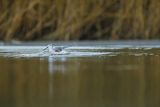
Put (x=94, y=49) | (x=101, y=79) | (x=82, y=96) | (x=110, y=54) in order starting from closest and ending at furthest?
(x=82, y=96) < (x=101, y=79) < (x=110, y=54) < (x=94, y=49)

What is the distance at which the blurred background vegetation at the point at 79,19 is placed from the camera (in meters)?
10.8

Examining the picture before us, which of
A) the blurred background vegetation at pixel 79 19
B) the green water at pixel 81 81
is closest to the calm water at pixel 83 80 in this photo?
the green water at pixel 81 81

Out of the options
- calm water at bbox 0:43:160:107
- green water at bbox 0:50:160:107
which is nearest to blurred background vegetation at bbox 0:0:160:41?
calm water at bbox 0:43:160:107

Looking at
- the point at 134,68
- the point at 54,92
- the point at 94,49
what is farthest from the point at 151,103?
the point at 94,49

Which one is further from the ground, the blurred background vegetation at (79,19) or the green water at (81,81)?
the blurred background vegetation at (79,19)

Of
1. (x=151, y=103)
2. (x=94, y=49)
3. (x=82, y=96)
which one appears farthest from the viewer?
(x=94, y=49)

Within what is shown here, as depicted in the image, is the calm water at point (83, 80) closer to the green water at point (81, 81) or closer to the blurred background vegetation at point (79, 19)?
the green water at point (81, 81)

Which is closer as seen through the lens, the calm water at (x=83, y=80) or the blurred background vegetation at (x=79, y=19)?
the calm water at (x=83, y=80)

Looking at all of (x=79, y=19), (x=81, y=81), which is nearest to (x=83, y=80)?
(x=81, y=81)

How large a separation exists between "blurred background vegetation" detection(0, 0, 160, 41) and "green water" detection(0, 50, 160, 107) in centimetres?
294

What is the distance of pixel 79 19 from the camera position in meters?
10.9

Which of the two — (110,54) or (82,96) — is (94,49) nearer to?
(110,54)

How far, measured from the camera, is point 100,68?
670cm

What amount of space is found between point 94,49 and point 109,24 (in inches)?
91.2
